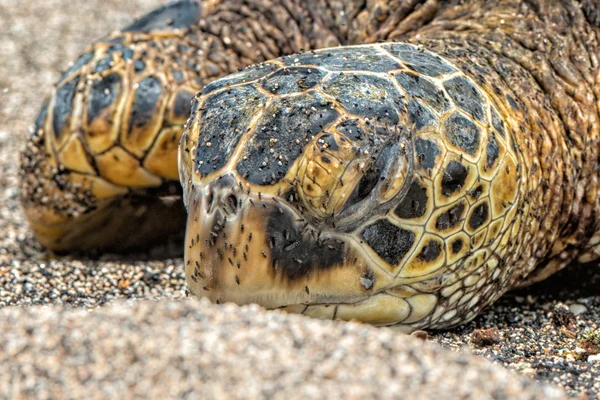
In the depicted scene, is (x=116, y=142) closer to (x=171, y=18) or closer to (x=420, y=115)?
(x=171, y=18)

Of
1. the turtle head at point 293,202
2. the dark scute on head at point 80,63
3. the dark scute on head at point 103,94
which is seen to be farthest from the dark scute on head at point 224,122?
the dark scute on head at point 80,63

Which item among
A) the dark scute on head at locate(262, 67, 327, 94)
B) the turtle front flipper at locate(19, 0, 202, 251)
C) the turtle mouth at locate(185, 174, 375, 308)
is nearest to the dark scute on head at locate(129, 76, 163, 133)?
the turtle front flipper at locate(19, 0, 202, 251)

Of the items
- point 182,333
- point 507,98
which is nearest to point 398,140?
point 507,98

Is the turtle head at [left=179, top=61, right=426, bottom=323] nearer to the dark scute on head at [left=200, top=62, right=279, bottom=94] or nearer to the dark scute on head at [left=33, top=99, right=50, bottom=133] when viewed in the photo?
the dark scute on head at [left=200, top=62, right=279, bottom=94]

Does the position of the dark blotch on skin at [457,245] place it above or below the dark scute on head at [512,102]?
below

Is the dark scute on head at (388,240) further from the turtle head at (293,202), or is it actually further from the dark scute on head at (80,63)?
the dark scute on head at (80,63)

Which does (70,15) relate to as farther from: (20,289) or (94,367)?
(94,367)
